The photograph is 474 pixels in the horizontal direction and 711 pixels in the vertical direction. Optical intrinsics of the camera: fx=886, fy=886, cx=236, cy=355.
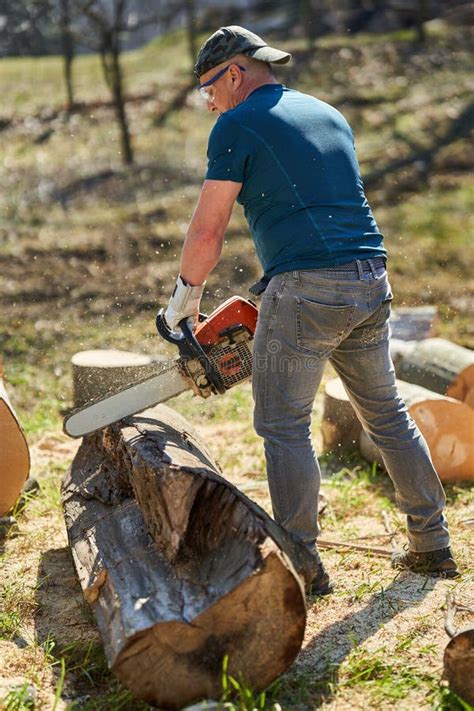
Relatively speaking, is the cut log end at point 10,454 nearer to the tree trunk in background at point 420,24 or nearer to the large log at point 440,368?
the large log at point 440,368

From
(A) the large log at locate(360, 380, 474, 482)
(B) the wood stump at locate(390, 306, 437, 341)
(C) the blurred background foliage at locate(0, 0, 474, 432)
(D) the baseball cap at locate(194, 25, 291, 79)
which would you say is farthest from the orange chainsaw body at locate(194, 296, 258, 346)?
(B) the wood stump at locate(390, 306, 437, 341)

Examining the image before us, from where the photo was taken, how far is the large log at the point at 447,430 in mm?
4258

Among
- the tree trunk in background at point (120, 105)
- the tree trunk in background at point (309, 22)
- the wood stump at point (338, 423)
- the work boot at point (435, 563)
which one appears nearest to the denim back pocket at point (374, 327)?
the work boot at point (435, 563)

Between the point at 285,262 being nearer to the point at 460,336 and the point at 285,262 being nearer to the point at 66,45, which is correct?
the point at 460,336

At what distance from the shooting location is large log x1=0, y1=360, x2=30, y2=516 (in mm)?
3816

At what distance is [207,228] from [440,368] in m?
2.23

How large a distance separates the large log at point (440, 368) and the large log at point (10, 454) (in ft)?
7.14

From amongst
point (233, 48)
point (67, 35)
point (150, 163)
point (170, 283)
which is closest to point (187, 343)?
point (233, 48)

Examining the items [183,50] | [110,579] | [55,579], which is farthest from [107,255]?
[183,50]

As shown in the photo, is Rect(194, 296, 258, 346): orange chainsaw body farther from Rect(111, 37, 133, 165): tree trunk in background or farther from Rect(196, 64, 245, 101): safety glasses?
Rect(111, 37, 133, 165): tree trunk in background

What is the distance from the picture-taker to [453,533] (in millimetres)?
3746

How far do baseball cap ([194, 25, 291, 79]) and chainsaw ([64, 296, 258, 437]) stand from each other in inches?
32.9

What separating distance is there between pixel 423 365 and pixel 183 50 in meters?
15.8

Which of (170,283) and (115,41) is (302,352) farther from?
(115,41)
